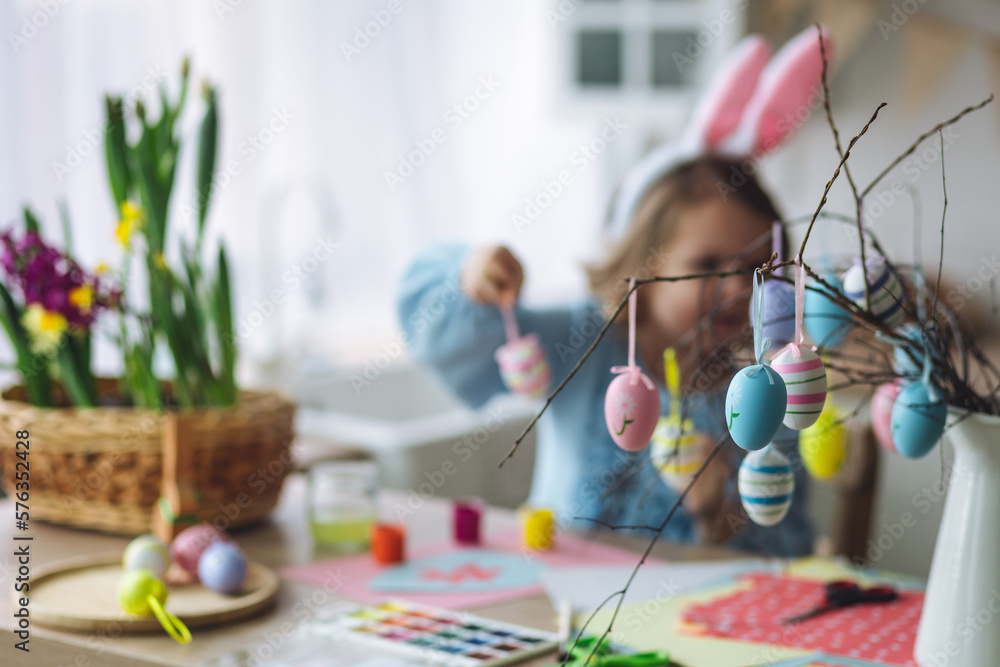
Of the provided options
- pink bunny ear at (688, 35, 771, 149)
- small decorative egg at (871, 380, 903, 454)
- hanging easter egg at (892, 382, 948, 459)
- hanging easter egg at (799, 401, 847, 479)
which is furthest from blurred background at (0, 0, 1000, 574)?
hanging easter egg at (892, 382, 948, 459)

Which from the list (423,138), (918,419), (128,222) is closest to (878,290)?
(918,419)

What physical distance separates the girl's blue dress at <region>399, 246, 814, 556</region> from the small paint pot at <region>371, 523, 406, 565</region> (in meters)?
0.29

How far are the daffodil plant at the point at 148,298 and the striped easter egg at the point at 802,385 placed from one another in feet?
2.41

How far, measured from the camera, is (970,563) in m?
0.70

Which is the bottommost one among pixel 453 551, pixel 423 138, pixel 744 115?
pixel 453 551

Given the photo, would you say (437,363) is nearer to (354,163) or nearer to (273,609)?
(273,609)

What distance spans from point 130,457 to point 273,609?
286 mm

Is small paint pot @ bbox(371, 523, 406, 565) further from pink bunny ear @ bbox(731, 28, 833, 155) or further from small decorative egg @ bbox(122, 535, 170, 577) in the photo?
pink bunny ear @ bbox(731, 28, 833, 155)

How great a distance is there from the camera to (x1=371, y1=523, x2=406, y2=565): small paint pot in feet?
3.38

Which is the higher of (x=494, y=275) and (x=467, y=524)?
(x=494, y=275)

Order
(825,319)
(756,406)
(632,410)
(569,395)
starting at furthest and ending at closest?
(569,395) → (825,319) → (632,410) → (756,406)

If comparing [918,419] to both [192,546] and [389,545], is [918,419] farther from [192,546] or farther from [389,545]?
[192,546]

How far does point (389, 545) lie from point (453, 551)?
0.28 ft

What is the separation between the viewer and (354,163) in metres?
2.84
